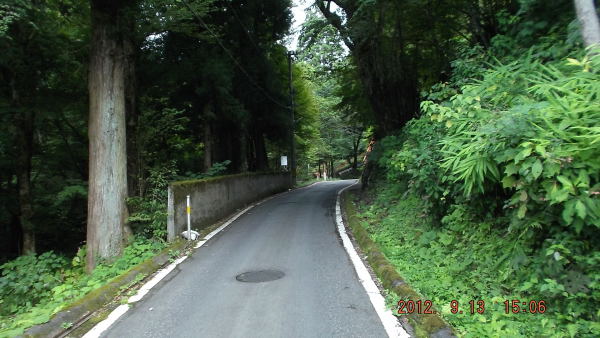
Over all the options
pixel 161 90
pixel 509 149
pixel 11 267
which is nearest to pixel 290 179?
pixel 161 90

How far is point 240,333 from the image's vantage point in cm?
400

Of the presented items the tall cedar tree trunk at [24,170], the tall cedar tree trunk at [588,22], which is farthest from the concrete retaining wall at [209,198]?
the tall cedar tree trunk at [588,22]

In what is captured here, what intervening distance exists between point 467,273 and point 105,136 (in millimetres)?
Answer: 7107

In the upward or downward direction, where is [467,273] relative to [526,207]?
downward

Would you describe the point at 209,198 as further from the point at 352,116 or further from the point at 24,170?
the point at 352,116

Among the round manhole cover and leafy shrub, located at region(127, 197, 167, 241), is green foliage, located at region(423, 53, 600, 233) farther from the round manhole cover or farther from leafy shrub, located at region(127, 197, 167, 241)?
leafy shrub, located at region(127, 197, 167, 241)

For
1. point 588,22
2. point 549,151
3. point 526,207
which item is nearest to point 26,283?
point 526,207

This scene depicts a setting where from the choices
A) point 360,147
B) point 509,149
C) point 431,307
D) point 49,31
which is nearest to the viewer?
point 509,149

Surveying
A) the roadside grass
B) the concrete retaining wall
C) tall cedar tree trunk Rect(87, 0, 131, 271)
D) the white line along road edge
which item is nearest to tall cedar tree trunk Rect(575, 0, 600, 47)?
the roadside grass

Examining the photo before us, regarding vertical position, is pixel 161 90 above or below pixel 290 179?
above

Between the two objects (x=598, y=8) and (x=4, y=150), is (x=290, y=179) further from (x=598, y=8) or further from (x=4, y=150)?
(x=598, y=8)

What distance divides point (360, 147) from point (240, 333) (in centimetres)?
4786

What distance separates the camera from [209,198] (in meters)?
11.0

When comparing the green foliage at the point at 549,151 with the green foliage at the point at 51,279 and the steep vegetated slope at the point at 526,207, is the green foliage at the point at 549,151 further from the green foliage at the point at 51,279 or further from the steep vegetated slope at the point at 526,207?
the green foliage at the point at 51,279
